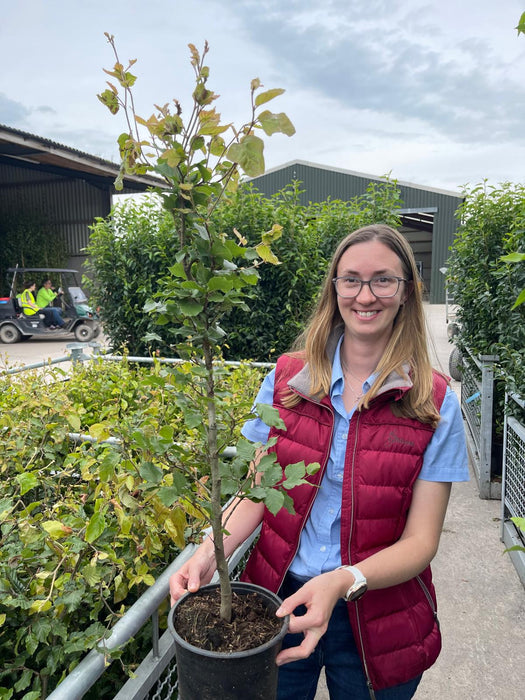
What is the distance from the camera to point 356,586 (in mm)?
1176

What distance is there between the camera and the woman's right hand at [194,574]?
1177 mm

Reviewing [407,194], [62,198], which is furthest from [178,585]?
[407,194]

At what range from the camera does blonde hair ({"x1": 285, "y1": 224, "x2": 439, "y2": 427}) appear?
4.64ft

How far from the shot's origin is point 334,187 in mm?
25703

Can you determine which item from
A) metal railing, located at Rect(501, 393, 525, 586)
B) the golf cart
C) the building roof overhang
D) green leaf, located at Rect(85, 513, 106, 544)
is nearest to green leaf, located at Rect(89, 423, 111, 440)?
green leaf, located at Rect(85, 513, 106, 544)

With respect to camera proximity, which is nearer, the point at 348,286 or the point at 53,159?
the point at 348,286

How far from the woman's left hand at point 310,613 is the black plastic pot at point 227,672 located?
0.15 feet

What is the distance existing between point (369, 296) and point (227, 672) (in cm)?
97

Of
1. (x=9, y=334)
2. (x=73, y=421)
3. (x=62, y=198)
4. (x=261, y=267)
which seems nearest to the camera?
(x=73, y=421)

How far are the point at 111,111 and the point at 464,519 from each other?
422 cm

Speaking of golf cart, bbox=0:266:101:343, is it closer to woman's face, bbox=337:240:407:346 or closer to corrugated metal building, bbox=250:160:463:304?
corrugated metal building, bbox=250:160:463:304

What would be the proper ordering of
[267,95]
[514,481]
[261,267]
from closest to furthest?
[267,95]
[514,481]
[261,267]

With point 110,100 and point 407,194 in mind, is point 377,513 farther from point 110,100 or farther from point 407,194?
point 407,194

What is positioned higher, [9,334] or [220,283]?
[220,283]
